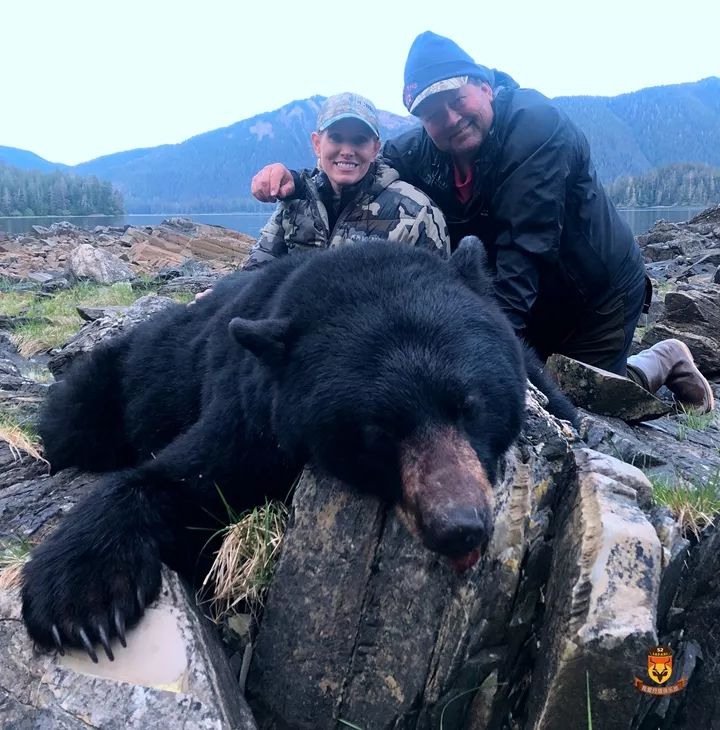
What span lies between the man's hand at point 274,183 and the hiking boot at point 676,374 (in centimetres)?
248

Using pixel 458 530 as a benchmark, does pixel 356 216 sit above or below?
above

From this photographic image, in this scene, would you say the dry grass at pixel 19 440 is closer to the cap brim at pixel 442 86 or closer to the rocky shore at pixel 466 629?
the rocky shore at pixel 466 629

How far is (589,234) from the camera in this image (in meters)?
4.02

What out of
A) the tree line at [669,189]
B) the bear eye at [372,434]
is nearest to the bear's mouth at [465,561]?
the bear eye at [372,434]

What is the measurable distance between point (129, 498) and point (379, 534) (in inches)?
31.4

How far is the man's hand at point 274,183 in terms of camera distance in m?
4.14

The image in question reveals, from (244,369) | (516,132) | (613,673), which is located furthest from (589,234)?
(613,673)

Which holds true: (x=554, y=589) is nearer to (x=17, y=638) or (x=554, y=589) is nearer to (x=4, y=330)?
(x=17, y=638)

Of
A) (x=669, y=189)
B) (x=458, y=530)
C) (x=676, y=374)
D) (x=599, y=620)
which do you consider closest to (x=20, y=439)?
(x=458, y=530)

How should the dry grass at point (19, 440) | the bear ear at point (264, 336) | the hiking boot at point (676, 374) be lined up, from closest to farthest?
the bear ear at point (264, 336)
the dry grass at point (19, 440)
the hiking boot at point (676, 374)

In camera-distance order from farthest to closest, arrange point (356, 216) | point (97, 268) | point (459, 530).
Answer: point (97, 268) → point (356, 216) → point (459, 530)

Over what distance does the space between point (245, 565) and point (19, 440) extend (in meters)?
2.02

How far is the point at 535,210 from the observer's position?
370 cm

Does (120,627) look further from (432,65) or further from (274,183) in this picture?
(432,65)
